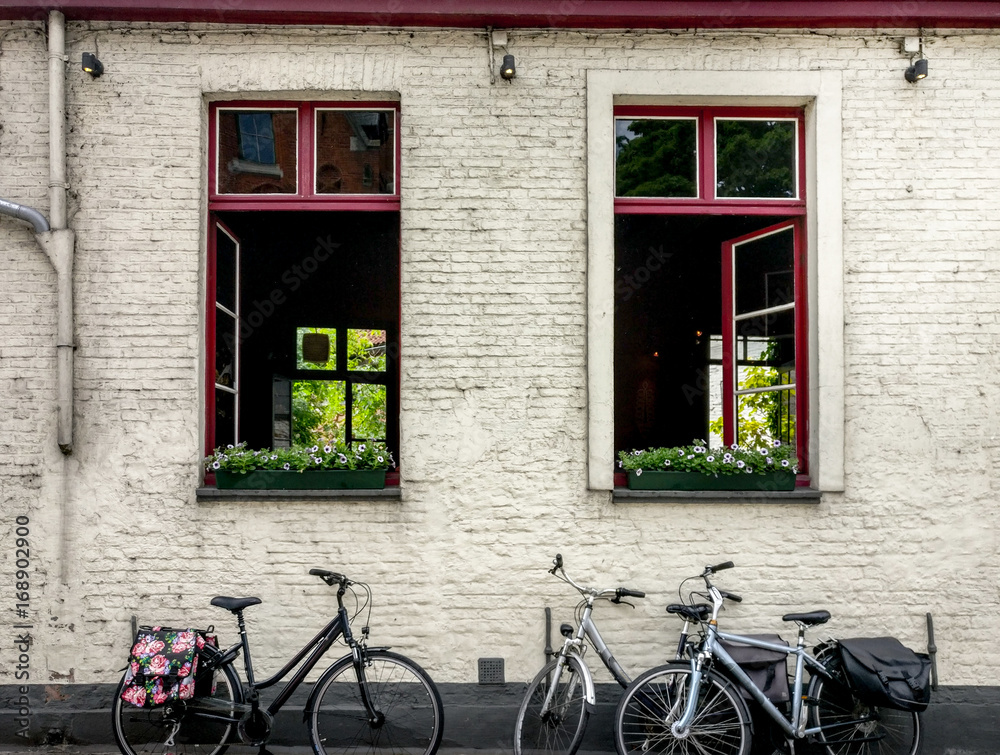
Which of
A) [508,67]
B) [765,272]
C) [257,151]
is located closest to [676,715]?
[765,272]

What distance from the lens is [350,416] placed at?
23.9 feet

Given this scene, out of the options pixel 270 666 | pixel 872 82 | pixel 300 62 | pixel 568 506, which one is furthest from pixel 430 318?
pixel 872 82

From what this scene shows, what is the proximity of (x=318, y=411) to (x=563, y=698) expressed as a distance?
3261 mm

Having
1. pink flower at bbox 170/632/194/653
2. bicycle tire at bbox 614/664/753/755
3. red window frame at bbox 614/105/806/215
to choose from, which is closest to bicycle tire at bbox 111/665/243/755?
pink flower at bbox 170/632/194/653

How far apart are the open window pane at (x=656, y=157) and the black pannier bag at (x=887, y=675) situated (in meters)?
3.07

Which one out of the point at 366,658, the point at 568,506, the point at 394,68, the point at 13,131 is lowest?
the point at 366,658

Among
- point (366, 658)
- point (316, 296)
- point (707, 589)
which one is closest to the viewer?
point (366, 658)

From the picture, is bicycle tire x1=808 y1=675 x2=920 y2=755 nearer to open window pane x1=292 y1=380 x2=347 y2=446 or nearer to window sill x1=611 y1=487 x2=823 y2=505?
window sill x1=611 y1=487 x2=823 y2=505

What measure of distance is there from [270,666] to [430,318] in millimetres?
2416

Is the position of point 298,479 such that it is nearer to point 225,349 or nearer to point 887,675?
point 225,349

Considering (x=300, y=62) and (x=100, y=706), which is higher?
(x=300, y=62)

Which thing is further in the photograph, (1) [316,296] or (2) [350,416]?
(1) [316,296]

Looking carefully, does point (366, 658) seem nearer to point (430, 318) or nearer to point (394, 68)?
point (430, 318)

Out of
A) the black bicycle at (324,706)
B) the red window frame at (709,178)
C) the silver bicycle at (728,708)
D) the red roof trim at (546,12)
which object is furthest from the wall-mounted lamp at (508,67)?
the silver bicycle at (728,708)
